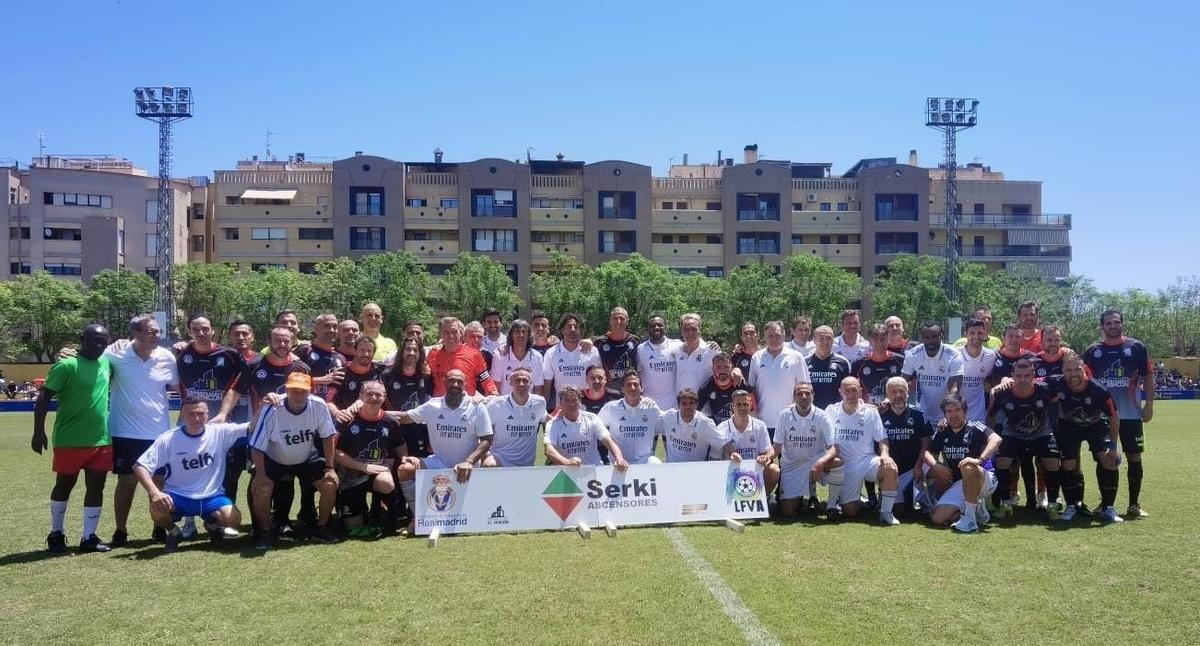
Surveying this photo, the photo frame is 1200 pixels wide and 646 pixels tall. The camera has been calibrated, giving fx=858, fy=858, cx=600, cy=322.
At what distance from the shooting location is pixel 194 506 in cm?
765

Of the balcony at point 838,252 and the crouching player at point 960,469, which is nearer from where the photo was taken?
the crouching player at point 960,469

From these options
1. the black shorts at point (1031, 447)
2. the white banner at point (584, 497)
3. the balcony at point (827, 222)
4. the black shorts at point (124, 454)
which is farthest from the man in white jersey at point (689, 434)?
the balcony at point (827, 222)

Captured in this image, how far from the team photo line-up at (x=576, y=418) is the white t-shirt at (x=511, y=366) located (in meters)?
0.04

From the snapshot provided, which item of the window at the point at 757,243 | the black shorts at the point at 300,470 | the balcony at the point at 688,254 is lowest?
the black shorts at the point at 300,470

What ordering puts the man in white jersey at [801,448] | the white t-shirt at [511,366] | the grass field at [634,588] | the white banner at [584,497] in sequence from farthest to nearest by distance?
the white t-shirt at [511,366] → the man in white jersey at [801,448] → the white banner at [584,497] → the grass field at [634,588]

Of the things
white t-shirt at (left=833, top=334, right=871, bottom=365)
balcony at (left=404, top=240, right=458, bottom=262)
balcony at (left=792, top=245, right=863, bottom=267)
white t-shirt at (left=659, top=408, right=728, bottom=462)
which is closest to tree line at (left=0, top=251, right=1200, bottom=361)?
balcony at (left=404, top=240, right=458, bottom=262)

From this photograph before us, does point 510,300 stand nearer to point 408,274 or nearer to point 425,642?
point 408,274

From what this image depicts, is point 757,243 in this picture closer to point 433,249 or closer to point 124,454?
point 433,249

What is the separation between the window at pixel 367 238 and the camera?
58.5 metres

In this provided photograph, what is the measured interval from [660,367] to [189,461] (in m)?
4.91

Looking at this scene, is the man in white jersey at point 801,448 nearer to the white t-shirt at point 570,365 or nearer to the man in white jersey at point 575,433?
the man in white jersey at point 575,433

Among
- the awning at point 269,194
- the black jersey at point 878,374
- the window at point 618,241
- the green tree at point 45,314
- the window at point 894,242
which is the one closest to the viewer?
the black jersey at point 878,374

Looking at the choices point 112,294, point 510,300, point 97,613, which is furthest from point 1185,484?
point 112,294

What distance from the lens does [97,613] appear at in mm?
5664
